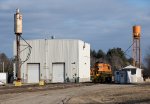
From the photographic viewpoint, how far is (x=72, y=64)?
98062mm

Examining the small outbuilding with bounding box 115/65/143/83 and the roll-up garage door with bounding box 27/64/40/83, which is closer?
the small outbuilding with bounding box 115/65/143/83

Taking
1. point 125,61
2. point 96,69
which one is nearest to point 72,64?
point 96,69

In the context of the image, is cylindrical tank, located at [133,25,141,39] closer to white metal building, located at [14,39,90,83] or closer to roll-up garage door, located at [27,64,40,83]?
white metal building, located at [14,39,90,83]

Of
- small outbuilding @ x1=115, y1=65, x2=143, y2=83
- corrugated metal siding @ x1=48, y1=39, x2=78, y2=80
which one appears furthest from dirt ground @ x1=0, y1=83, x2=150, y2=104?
corrugated metal siding @ x1=48, y1=39, x2=78, y2=80

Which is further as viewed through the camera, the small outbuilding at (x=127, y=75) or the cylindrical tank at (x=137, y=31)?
the cylindrical tank at (x=137, y=31)

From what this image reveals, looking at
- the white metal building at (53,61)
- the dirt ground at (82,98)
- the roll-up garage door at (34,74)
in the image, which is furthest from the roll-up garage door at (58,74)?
the dirt ground at (82,98)

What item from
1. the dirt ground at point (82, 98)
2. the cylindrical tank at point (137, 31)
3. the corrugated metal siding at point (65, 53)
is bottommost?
the dirt ground at point (82, 98)

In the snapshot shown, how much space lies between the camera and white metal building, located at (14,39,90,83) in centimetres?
9756

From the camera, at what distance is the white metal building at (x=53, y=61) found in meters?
97.6

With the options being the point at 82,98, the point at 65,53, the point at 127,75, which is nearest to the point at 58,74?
the point at 65,53

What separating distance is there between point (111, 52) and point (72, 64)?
97028mm

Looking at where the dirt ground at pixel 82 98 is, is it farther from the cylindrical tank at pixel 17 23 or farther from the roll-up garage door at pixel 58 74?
the roll-up garage door at pixel 58 74

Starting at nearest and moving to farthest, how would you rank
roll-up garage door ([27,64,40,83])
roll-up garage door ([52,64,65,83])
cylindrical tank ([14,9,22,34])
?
cylindrical tank ([14,9,22,34])
roll-up garage door ([52,64,65,83])
roll-up garage door ([27,64,40,83])

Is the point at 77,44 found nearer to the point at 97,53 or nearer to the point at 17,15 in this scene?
the point at 17,15
